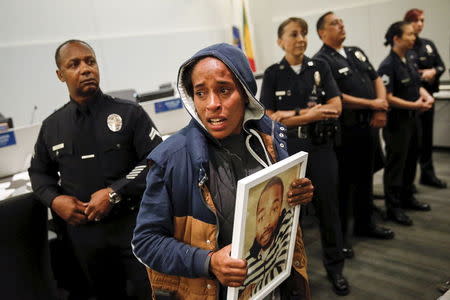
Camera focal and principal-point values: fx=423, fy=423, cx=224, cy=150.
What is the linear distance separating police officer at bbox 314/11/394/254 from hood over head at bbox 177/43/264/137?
170 cm

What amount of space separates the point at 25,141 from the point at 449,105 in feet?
13.7

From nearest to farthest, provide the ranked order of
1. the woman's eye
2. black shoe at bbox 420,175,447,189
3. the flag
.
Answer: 1. the woman's eye
2. black shoe at bbox 420,175,447,189
3. the flag

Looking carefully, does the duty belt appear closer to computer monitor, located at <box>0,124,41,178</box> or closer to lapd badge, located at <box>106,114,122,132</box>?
lapd badge, located at <box>106,114,122,132</box>

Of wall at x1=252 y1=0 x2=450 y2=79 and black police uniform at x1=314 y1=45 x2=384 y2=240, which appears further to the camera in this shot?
wall at x1=252 y1=0 x2=450 y2=79

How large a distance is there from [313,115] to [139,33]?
13.1ft

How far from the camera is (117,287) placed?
189cm

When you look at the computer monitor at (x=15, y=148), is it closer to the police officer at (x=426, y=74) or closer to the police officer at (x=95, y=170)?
the police officer at (x=95, y=170)

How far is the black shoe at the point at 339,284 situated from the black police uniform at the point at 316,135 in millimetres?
30

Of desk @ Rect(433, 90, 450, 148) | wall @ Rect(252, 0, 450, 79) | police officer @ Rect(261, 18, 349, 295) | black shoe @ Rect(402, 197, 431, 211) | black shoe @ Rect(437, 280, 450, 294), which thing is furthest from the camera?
desk @ Rect(433, 90, 450, 148)

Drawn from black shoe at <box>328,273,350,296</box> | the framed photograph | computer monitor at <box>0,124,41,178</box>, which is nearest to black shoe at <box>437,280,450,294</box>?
black shoe at <box>328,273,350,296</box>

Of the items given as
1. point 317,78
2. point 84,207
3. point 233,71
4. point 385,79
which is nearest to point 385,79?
point 385,79

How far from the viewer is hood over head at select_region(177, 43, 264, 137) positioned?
959 millimetres

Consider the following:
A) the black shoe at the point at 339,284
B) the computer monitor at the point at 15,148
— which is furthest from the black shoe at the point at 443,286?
the computer monitor at the point at 15,148

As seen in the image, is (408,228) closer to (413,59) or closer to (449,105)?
(413,59)
